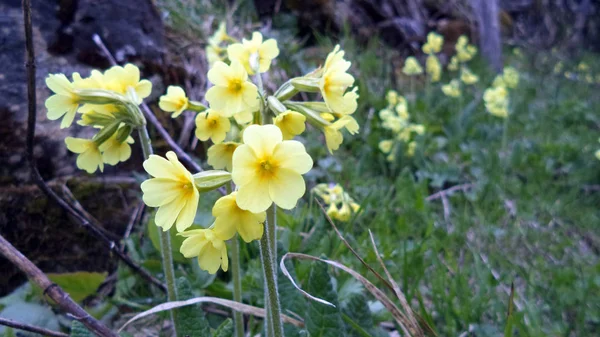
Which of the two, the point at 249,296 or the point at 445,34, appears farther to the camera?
the point at 445,34

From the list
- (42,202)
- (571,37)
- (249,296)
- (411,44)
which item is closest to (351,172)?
(249,296)

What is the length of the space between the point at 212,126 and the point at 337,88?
32cm

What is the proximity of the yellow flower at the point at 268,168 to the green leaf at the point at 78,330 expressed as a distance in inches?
26.7

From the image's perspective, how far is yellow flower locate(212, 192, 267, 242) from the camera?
86 centimetres

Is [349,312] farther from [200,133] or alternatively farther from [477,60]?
[477,60]

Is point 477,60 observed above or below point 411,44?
below

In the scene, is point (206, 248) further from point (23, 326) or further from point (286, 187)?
point (23, 326)

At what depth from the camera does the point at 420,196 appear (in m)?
2.55

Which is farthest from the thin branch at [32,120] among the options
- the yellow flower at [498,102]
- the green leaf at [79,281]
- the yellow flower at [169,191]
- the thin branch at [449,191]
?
the yellow flower at [498,102]

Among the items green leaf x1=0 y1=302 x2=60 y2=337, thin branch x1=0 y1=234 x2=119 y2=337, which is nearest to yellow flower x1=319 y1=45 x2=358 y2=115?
thin branch x1=0 y1=234 x2=119 y2=337

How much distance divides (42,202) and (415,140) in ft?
8.75

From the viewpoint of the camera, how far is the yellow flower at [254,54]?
1229mm

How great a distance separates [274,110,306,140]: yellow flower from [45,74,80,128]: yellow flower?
516 mm

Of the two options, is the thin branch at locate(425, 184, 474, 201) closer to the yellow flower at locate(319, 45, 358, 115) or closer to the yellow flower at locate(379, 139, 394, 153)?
the yellow flower at locate(379, 139, 394, 153)
